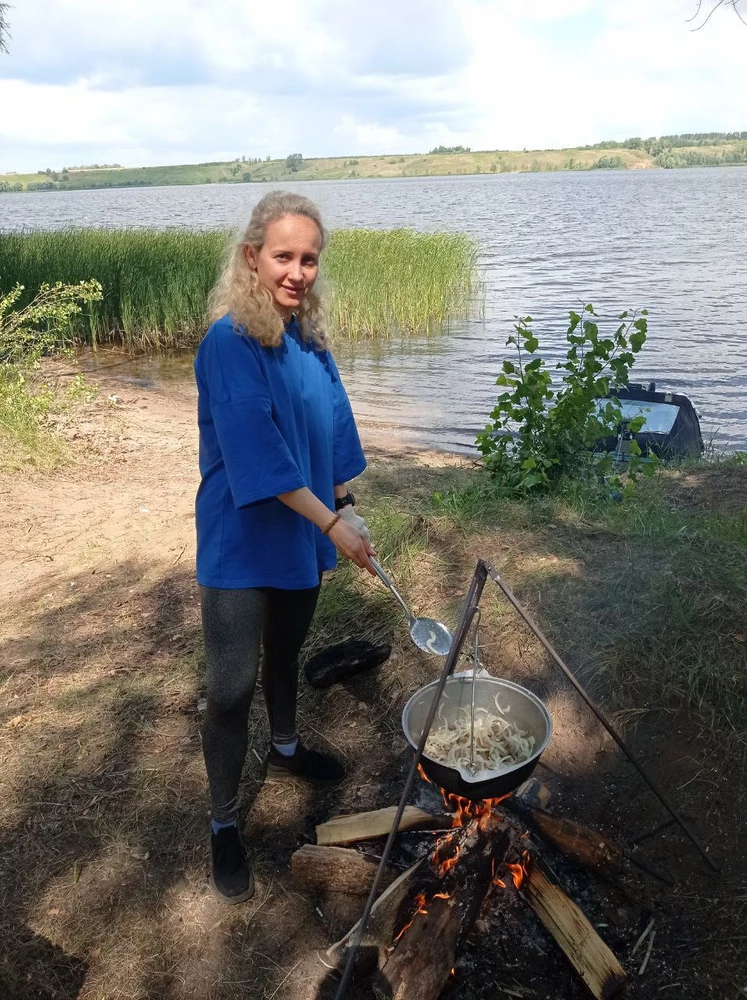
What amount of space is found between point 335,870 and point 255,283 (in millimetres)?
1815

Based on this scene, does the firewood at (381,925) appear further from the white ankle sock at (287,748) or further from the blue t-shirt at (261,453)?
the blue t-shirt at (261,453)

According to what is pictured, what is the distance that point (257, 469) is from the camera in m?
2.00

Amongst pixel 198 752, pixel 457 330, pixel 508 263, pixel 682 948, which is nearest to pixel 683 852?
pixel 682 948

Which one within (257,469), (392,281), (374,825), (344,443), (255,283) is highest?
(255,283)

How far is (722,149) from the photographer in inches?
4574

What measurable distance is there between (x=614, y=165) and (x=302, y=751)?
137m

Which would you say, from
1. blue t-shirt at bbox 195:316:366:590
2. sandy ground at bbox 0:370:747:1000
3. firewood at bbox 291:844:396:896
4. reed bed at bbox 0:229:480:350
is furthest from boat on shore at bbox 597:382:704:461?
reed bed at bbox 0:229:480:350

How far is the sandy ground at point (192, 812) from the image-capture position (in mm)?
2203

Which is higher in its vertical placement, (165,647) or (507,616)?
(507,616)

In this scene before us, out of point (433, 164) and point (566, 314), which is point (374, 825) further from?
point (433, 164)

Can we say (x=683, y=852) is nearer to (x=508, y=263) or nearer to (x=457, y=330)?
(x=457, y=330)

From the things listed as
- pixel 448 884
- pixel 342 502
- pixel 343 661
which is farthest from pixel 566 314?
pixel 448 884

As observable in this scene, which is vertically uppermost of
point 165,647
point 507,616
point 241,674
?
point 241,674

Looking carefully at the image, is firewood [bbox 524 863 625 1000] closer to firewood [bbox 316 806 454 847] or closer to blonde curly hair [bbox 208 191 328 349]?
firewood [bbox 316 806 454 847]
